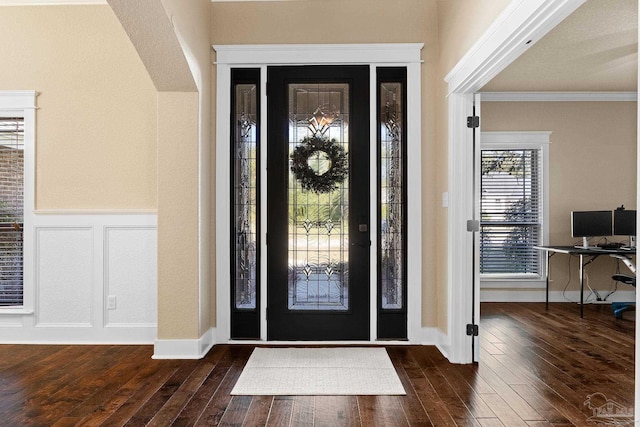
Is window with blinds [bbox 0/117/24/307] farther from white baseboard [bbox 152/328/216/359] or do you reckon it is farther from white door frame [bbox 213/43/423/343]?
white door frame [bbox 213/43/423/343]

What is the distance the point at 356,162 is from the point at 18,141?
9.47ft

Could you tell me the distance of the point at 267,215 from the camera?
3.93 m

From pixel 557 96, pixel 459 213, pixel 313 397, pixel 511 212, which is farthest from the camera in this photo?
pixel 511 212

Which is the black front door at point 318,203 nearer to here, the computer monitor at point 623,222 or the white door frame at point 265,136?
the white door frame at point 265,136

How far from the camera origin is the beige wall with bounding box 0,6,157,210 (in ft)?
12.8

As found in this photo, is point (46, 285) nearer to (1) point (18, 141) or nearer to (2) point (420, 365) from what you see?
(1) point (18, 141)

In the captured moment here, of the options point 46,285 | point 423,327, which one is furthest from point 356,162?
point 46,285

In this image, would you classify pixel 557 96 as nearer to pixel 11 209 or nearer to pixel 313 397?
pixel 313 397

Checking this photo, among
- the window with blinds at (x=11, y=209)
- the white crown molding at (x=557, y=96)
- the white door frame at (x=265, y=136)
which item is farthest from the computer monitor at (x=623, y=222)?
the window with blinds at (x=11, y=209)

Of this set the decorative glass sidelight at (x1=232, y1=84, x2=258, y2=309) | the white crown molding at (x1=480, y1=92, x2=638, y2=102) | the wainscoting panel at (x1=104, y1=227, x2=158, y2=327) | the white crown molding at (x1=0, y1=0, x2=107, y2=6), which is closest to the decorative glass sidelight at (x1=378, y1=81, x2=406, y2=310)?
the decorative glass sidelight at (x1=232, y1=84, x2=258, y2=309)

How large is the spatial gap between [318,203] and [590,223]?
3.66 m

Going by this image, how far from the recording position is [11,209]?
3.96 meters

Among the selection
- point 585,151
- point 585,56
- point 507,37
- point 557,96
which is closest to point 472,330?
point 507,37

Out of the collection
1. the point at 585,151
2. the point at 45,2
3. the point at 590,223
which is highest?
the point at 45,2
